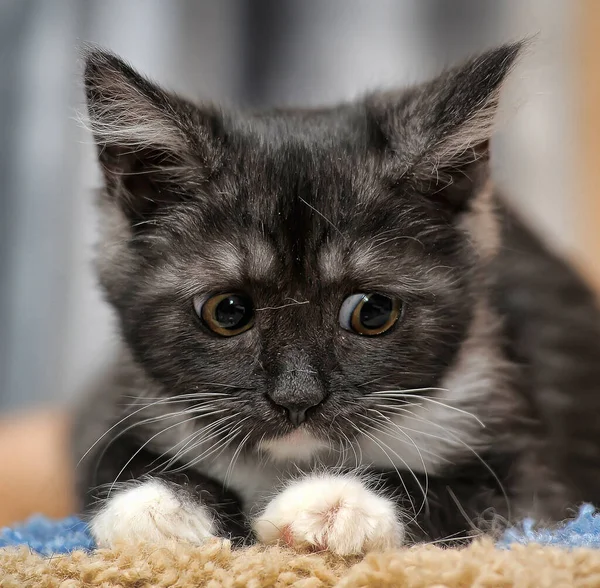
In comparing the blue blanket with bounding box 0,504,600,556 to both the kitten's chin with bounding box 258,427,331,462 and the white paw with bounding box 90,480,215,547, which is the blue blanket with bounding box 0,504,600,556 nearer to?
the white paw with bounding box 90,480,215,547

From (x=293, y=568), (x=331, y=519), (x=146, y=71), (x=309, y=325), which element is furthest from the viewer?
(x=146, y=71)

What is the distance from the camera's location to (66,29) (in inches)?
61.2

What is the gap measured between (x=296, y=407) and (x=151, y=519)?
286mm

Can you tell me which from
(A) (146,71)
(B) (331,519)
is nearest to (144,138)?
(A) (146,71)

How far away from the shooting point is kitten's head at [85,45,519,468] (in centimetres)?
120

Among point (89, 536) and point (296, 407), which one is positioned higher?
point (296, 407)

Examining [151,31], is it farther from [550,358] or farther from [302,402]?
[550,358]

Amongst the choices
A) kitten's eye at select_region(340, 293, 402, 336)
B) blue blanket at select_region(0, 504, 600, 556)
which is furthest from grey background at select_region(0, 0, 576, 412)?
kitten's eye at select_region(340, 293, 402, 336)

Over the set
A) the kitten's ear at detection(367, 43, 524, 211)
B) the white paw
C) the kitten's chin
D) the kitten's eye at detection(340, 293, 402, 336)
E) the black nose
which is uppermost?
the kitten's ear at detection(367, 43, 524, 211)

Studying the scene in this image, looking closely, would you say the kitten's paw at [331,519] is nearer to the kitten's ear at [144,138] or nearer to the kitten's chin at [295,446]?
the kitten's chin at [295,446]

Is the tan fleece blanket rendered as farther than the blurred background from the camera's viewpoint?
No

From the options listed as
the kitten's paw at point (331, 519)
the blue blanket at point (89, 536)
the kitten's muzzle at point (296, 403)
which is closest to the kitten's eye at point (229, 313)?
the kitten's muzzle at point (296, 403)

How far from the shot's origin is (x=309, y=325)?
1.20 meters

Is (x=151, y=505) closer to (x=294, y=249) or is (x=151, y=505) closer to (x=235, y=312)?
(x=235, y=312)
